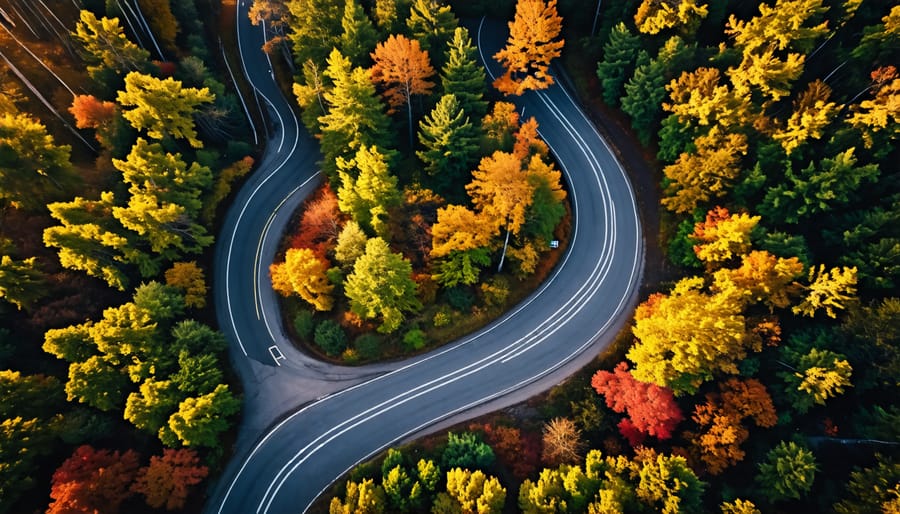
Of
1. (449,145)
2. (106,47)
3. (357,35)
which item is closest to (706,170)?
(449,145)

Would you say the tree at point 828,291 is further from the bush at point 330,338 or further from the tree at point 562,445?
the bush at point 330,338

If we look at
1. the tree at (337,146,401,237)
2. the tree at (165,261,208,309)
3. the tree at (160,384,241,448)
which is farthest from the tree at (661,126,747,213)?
the tree at (165,261,208,309)

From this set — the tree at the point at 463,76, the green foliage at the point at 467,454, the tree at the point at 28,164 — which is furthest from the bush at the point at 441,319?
the tree at the point at 28,164

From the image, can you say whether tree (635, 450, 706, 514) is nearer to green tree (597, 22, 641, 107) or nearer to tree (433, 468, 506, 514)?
tree (433, 468, 506, 514)

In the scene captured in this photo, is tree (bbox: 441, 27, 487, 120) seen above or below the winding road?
above

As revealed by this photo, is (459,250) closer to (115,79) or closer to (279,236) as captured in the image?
(279,236)

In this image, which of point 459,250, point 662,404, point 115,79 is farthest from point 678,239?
point 115,79
